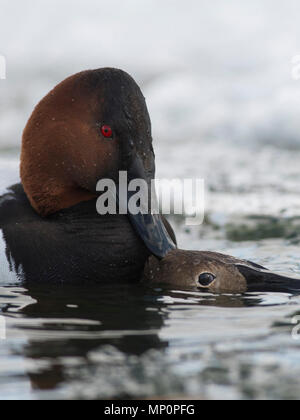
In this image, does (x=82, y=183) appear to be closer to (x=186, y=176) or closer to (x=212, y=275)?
(x=212, y=275)

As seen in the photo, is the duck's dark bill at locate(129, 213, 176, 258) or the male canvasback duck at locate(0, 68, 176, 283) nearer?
the male canvasback duck at locate(0, 68, 176, 283)

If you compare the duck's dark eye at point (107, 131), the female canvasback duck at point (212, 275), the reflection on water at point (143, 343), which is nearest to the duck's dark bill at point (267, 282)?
the female canvasback duck at point (212, 275)

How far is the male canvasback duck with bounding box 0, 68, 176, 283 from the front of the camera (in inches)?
191

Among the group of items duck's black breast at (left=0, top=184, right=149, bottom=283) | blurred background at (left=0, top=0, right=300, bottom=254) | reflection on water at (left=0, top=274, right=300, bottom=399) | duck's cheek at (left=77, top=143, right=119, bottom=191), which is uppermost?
blurred background at (left=0, top=0, right=300, bottom=254)

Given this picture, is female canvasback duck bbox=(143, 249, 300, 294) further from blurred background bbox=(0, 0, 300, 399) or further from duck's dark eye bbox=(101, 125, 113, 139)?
duck's dark eye bbox=(101, 125, 113, 139)

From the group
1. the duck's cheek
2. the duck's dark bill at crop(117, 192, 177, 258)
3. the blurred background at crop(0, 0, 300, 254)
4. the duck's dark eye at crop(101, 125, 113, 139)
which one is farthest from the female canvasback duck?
the blurred background at crop(0, 0, 300, 254)

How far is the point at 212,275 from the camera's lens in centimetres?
496

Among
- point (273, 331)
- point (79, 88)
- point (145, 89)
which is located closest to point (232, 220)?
point (79, 88)

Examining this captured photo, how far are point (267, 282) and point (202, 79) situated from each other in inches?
373

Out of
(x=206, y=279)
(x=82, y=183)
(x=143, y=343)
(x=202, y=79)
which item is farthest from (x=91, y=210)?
(x=202, y=79)

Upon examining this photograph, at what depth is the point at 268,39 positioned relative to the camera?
1490 cm

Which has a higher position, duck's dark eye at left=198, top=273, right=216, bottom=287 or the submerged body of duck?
the submerged body of duck

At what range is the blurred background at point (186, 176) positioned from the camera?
336cm

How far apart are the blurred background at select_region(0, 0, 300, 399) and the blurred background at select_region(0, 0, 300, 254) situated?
0.03 metres
